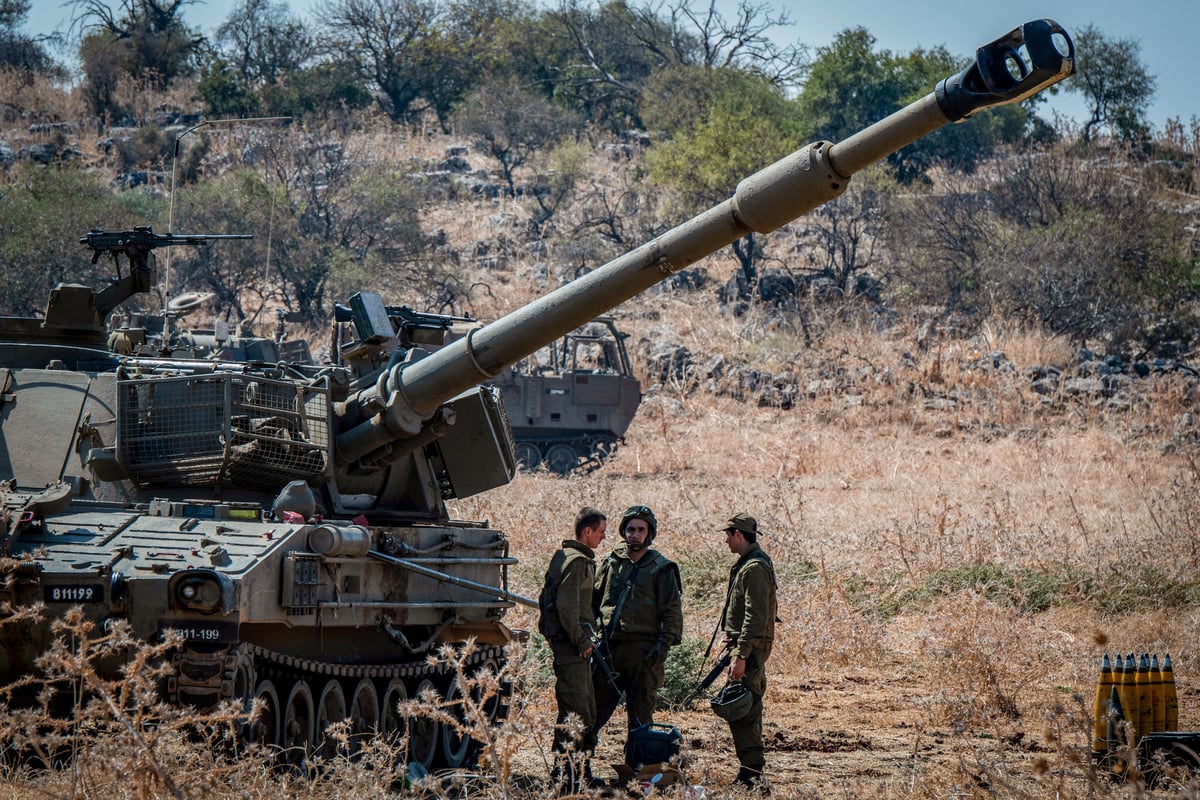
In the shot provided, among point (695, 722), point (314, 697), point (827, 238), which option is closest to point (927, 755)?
point (695, 722)

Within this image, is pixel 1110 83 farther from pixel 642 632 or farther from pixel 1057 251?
pixel 642 632

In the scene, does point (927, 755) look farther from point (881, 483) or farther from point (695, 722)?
point (881, 483)

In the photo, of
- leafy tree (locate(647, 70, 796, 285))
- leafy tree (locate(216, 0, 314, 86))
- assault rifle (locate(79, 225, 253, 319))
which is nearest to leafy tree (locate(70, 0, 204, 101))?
leafy tree (locate(216, 0, 314, 86))

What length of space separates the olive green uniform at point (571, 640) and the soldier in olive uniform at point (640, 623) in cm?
30

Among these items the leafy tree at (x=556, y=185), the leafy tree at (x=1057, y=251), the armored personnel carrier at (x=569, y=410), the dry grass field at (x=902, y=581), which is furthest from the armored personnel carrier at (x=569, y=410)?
the leafy tree at (x=556, y=185)

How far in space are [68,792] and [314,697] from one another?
6.79ft

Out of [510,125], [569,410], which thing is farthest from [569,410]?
[510,125]

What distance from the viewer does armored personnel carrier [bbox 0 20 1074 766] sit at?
7.11 meters

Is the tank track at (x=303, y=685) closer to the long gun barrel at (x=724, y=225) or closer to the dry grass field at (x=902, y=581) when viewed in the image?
the dry grass field at (x=902, y=581)

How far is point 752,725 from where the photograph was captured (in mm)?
8141

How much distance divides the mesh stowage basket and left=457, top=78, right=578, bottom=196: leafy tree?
3363cm

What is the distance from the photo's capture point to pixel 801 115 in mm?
42000

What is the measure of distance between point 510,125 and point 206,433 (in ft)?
115

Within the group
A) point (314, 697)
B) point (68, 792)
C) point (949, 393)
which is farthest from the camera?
point (949, 393)
